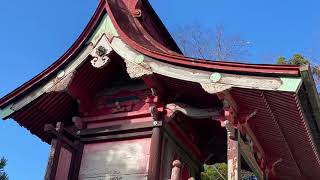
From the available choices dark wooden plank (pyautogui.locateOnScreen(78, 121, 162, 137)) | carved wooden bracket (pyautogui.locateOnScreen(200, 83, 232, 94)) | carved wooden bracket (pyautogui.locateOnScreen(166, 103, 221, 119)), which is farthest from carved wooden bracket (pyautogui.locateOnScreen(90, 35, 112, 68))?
carved wooden bracket (pyautogui.locateOnScreen(200, 83, 232, 94))

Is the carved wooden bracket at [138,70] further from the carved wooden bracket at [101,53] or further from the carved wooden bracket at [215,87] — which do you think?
the carved wooden bracket at [215,87]

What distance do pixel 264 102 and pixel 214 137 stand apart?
101 inches

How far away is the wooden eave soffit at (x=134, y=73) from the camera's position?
6392mm

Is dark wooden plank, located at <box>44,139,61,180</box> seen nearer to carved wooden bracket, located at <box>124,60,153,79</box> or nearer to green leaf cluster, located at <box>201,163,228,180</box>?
carved wooden bracket, located at <box>124,60,153,79</box>

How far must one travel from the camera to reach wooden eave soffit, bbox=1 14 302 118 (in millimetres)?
6392

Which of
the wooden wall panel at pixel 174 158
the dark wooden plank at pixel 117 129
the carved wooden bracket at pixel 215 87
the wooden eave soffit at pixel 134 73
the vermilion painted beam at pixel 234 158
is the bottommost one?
the vermilion painted beam at pixel 234 158

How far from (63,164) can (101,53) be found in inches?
85.8

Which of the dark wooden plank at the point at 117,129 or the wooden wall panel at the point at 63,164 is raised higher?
the dark wooden plank at the point at 117,129

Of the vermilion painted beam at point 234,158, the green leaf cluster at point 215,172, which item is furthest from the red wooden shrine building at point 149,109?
the green leaf cluster at point 215,172

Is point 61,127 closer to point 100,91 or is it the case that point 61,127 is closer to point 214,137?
point 100,91

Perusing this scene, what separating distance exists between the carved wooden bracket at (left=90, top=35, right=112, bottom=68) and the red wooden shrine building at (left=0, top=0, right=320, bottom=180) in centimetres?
2

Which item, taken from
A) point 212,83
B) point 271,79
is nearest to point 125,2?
point 212,83

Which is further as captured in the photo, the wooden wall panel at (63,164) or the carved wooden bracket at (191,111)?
the wooden wall panel at (63,164)

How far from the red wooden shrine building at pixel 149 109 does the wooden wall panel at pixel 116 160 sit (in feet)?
0.06
